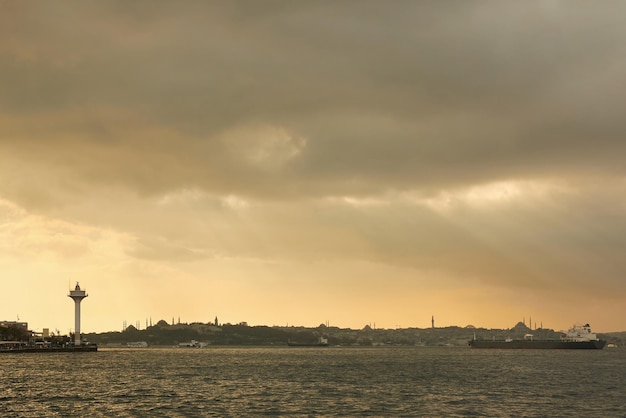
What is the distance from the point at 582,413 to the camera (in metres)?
77.9

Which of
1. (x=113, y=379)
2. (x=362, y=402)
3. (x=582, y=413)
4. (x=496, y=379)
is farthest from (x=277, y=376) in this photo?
(x=582, y=413)

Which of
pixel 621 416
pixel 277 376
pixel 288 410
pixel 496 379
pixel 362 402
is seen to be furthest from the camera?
pixel 277 376

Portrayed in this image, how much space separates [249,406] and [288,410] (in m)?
6.57

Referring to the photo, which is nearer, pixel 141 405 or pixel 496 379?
pixel 141 405

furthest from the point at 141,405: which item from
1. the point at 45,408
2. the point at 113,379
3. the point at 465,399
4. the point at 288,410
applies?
the point at 113,379

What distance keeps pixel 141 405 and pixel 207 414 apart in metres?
12.2

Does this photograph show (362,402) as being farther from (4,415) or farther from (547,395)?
(4,415)

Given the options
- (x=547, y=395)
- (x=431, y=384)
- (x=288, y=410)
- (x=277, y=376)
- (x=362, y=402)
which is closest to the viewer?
(x=288, y=410)

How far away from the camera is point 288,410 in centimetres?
7962

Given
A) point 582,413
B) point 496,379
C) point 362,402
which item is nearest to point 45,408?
point 362,402

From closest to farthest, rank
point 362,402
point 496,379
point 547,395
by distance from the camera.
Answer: point 362,402 < point 547,395 < point 496,379

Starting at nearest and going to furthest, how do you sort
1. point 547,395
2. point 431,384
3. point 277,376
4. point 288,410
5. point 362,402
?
point 288,410
point 362,402
point 547,395
point 431,384
point 277,376

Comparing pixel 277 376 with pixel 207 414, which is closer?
pixel 207 414

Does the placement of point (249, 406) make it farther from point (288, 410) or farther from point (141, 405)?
point (141, 405)
